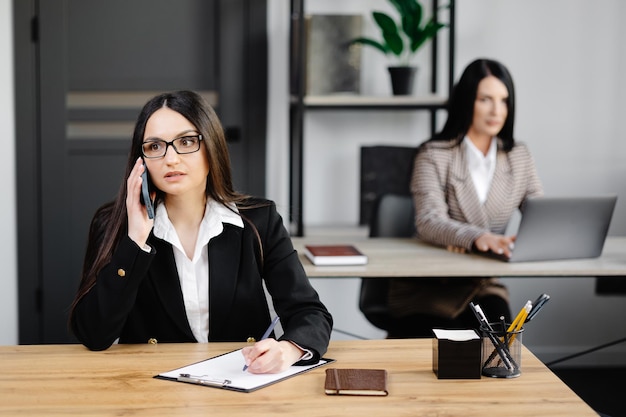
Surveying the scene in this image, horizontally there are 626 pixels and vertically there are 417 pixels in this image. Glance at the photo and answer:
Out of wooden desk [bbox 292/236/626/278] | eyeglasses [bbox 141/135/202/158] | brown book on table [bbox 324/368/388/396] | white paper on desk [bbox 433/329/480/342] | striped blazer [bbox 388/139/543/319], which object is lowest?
wooden desk [bbox 292/236/626/278]

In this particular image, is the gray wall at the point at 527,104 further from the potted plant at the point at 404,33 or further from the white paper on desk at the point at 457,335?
the white paper on desk at the point at 457,335

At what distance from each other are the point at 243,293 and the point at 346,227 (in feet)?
7.01

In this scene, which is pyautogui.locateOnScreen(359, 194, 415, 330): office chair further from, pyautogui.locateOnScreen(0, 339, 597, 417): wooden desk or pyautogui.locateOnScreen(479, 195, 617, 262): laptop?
pyautogui.locateOnScreen(0, 339, 597, 417): wooden desk

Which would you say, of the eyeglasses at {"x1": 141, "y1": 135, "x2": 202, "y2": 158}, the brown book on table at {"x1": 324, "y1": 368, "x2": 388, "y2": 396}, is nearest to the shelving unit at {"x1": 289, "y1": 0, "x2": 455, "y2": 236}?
the eyeglasses at {"x1": 141, "y1": 135, "x2": 202, "y2": 158}

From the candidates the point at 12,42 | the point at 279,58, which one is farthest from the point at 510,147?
the point at 12,42

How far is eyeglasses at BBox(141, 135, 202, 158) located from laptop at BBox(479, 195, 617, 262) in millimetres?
1189

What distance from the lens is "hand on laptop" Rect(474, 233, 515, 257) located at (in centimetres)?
283

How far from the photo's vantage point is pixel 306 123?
4184 millimetres

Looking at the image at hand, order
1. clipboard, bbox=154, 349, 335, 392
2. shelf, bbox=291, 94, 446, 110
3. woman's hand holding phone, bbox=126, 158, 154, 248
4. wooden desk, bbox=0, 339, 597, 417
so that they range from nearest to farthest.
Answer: wooden desk, bbox=0, 339, 597, 417
clipboard, bbox=154, 349, 335, 392
woman's hand holding phone, bbox=126, 158, 154, 248
shelf, bbox=291, 94, 446, 110

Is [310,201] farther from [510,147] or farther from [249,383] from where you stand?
[249,383]

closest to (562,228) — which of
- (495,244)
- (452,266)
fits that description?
(495,244)

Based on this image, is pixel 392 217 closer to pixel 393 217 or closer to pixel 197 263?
pixel 393 217

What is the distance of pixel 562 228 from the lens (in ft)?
9.17

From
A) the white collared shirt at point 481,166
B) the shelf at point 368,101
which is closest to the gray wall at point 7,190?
the shelf at point 368,101
